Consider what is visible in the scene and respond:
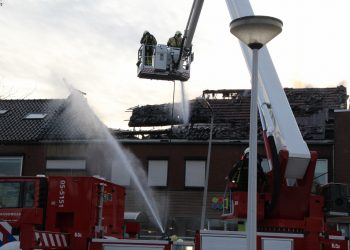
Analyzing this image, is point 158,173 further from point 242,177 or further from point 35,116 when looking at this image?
point 242,177

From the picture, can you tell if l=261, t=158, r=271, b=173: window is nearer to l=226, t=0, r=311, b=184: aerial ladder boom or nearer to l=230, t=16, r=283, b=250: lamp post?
l=226, t=0, r=311, b=184: aerial ladder boom

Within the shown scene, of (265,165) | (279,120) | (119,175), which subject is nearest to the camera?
(279,120)

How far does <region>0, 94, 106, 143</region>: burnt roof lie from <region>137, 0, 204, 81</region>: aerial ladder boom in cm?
1059

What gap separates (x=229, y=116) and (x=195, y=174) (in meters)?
4.63

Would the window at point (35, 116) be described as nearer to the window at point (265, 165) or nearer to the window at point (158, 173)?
the window at point (158, 173)

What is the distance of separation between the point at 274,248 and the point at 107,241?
118 inches

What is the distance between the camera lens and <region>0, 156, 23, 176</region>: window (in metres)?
31.1

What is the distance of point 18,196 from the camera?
11422mm

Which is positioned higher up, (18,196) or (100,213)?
(18,196)

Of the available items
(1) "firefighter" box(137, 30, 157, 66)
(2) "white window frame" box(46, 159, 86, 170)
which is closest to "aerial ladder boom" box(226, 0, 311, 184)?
(1) "firefighter" box(137, 30, 157, 66)

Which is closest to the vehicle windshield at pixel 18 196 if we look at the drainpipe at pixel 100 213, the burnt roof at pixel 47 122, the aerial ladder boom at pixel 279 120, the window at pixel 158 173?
the drainpipe at pixel 100 213

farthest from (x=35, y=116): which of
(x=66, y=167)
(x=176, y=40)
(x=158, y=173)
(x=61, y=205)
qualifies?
(x=61, y=205)

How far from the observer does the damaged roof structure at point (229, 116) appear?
29719mm

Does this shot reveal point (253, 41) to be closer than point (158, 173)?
Yes
